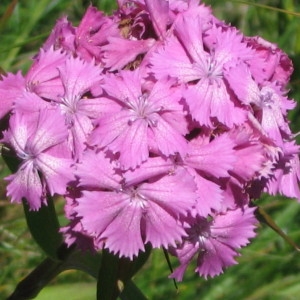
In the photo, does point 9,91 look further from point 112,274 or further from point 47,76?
point 112,274

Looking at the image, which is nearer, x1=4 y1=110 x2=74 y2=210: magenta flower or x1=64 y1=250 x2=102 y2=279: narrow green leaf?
x1=4 y1=110 x2=74 y2=210: magenta flower

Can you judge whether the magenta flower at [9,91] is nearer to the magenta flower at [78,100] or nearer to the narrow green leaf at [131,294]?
the magenta flower at [78,100]

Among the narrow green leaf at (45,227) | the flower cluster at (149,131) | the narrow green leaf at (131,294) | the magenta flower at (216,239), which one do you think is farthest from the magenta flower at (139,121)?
the narrow green leaf at (131,294)

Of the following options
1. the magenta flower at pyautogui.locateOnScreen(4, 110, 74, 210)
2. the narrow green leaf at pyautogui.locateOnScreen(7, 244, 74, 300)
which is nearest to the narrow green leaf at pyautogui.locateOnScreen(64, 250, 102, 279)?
the narrow green leaf at pyautogui.locateOnScreen(7, 244, 74, 300)

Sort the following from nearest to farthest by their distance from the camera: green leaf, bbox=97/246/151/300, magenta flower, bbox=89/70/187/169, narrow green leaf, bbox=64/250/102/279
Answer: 1. magenta flower, bbox=89/70/187/169
2. green leaf, bbox=97/246/151/300
3. narrow green leaf, bbox=64/250/102/279

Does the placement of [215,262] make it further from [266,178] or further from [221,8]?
[221,8]

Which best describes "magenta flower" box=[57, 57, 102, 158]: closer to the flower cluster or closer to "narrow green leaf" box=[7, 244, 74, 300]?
the flower cluster

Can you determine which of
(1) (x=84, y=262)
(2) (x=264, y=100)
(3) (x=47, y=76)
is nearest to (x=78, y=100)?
(3) (x=47, y=76)

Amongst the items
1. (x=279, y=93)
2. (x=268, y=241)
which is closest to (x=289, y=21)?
(x=268, y=241)
